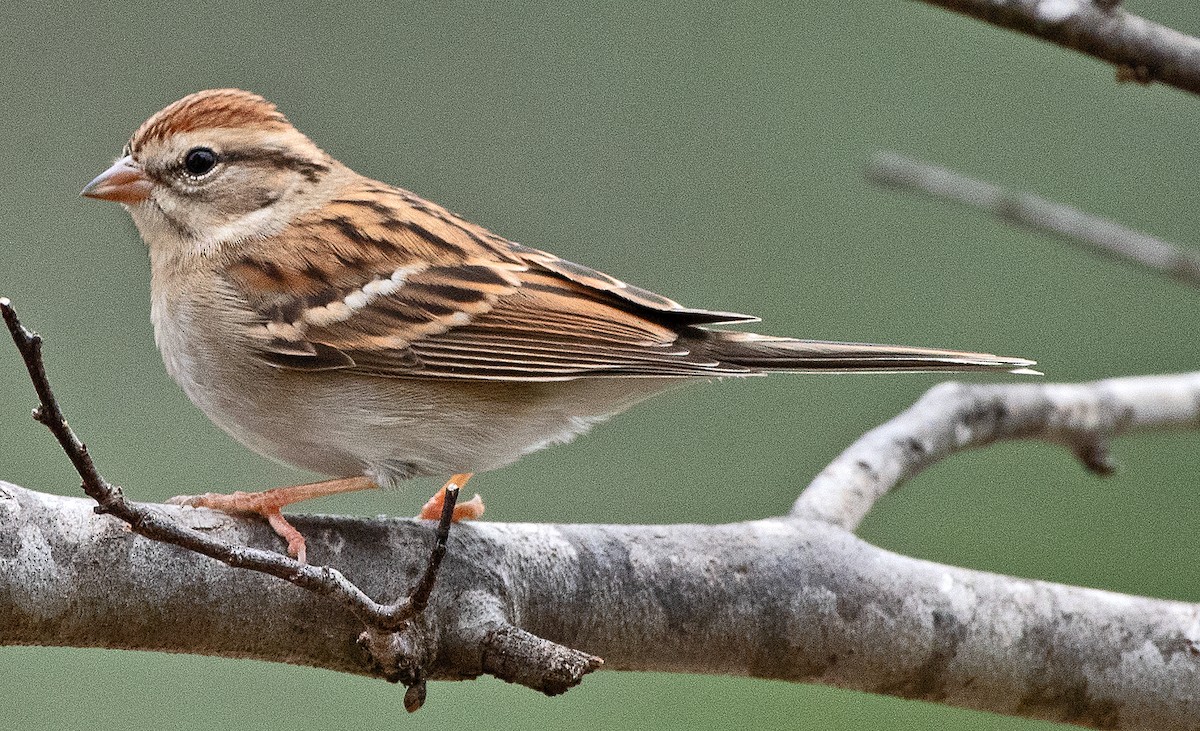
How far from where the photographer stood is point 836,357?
2615 mm

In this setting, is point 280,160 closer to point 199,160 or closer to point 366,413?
point 199,160

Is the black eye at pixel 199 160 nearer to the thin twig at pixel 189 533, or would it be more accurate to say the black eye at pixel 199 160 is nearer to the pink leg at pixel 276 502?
the pink leg at pixel 276 502

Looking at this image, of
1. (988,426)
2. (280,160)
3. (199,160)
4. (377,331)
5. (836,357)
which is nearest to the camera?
(836,357)

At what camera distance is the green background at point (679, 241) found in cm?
373

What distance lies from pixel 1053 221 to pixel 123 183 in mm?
2122

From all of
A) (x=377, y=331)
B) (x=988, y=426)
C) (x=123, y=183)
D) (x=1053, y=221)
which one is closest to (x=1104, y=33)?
(x=1053, y=221)

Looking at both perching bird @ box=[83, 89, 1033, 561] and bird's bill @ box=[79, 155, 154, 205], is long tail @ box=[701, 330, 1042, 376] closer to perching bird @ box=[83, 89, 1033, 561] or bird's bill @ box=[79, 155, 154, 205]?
perching bird @ box=[83, 89, 1033, 561]

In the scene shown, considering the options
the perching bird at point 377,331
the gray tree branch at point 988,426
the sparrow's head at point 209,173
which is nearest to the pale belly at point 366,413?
the perching bird at point 377,331

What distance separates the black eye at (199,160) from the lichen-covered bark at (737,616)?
1043mm

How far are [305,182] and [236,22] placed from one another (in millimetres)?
1485

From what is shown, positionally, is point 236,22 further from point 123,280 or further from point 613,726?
point 613,726

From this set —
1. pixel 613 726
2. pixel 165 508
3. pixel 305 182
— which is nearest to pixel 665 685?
pixel 613 726

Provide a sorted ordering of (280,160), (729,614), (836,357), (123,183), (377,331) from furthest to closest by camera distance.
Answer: (280,160) → (123,183) → (377,331) → (836,357) → (729,614)

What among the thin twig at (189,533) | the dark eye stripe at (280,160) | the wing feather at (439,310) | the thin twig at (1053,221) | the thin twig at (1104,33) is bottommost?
the thin twig at (189,533)
